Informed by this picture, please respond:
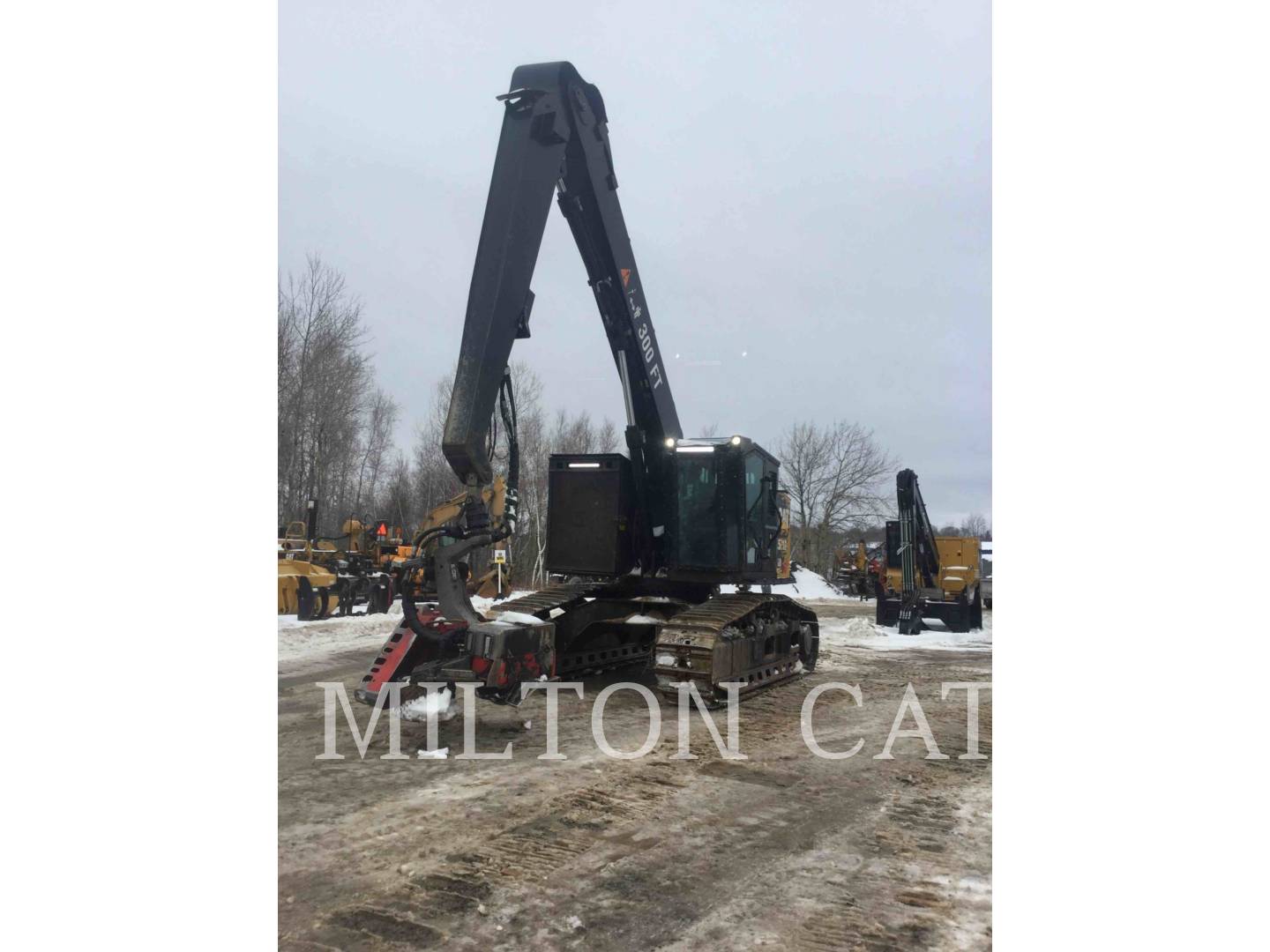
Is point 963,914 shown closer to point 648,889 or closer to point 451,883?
point 648,889

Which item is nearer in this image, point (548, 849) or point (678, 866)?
point (678, 866)

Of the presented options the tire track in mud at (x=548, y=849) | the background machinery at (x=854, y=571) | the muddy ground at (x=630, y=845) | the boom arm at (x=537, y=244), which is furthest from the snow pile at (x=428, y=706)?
the background machinery at (x=854, y=571)

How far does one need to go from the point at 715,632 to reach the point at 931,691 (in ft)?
9.31

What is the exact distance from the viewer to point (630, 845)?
A: 11.1 ft

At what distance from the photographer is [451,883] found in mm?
2953

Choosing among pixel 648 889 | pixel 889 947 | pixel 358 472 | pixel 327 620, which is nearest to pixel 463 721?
pixel 358 472

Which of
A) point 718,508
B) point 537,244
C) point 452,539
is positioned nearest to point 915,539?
point 718,508

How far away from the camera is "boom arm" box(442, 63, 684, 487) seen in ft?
15.2

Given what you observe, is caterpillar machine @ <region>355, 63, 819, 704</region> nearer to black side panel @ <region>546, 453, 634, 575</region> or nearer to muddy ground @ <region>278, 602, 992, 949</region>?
black side panel @ <region>546, 453, 634, 575</region>

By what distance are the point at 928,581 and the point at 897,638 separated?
6.02 ft

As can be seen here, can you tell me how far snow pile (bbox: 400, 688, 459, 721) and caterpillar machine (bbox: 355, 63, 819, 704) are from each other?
102mm

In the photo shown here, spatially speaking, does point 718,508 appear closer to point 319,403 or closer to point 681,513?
point 681,513

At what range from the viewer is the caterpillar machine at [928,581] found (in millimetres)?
Result: 13430

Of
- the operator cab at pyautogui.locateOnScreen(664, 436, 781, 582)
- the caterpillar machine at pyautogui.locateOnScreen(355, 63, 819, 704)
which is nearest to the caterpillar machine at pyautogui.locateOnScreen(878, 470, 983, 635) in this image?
the caterpillar machine at pyautogui.locateOnScreen(355, 63, 819, 704)
